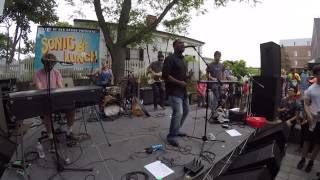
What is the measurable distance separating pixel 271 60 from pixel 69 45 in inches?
203

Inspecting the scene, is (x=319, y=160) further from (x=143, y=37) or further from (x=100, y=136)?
(x=143, y=37)

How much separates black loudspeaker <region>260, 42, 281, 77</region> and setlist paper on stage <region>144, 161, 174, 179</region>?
435cm

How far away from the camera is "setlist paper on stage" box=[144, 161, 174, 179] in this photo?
3.38 meters

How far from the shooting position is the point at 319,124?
4.47m

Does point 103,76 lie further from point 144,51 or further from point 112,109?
point 144,51

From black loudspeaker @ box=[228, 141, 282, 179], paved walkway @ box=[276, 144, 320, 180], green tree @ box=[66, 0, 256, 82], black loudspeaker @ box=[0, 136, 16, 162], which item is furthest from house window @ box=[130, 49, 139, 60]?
black loudspeaker @ box=[228, 141, 282, 179]

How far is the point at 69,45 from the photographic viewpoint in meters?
7.02

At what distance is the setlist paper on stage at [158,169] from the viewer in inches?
133

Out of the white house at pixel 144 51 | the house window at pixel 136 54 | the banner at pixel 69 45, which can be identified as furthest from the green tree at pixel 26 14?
the house window at pixel 136 54

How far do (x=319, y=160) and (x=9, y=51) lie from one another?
13222mm

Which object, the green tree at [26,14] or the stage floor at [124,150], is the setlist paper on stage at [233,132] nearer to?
the stage floor at [124,150]

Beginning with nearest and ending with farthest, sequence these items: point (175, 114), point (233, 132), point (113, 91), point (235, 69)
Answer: point (175, 114) → point (233, 132) → point (113, 91) → point (235, 69)

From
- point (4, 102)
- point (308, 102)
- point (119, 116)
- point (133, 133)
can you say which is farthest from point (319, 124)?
point (4, 102)

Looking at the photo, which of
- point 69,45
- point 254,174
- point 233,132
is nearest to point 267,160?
point 254,174
